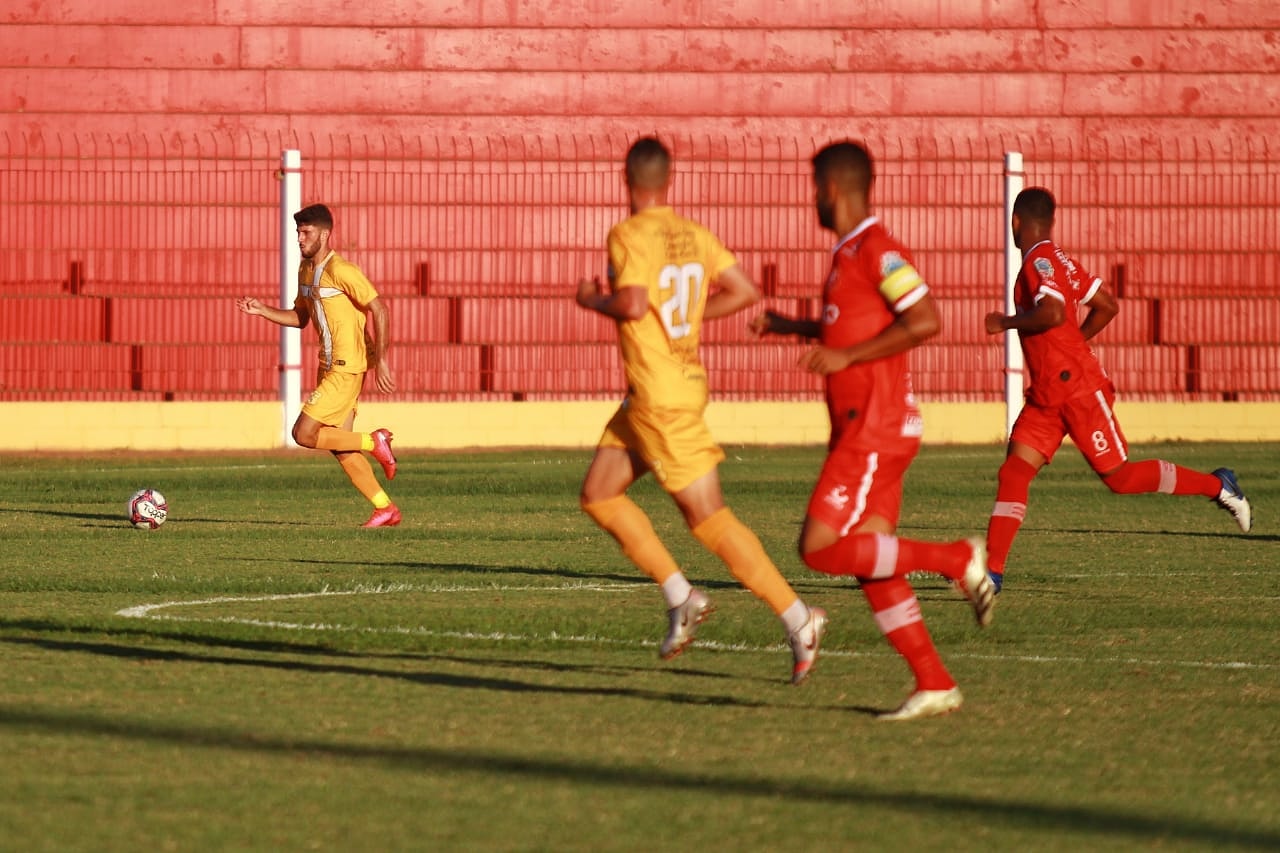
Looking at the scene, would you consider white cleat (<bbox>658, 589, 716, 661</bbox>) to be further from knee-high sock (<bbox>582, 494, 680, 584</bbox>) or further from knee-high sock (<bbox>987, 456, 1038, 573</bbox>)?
knee-high sock (<bbox>987, 456, 1038, 573</bbox>)

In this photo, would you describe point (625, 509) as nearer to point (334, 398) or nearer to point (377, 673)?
point (377, 673)

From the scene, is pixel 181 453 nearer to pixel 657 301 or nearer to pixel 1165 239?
pixel 1165 239

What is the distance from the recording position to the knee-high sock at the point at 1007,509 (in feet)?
30.2

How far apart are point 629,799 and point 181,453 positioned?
1620 centimetres

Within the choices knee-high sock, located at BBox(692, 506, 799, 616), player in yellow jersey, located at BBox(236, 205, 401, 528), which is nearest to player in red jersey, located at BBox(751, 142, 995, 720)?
knee-high sock, located at BBox(692, 506, 799, 616)

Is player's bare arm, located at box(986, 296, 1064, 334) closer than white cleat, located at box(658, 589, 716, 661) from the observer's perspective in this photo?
No

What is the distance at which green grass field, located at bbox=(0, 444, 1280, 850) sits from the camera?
15.8ft

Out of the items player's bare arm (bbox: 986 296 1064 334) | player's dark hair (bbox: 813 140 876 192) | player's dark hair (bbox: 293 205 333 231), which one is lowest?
player's bare arm (bbox: 986 296 1064 334)

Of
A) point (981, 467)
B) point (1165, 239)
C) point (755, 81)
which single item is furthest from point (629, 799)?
point (755, 81)

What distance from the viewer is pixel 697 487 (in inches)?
274

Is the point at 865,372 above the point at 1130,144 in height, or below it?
below

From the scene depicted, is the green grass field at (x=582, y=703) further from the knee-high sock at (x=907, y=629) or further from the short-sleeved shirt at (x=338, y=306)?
the short-sleeved shirt at (x=338, y=306)

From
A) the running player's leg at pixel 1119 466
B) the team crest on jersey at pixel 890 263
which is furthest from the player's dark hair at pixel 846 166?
the running player's leg at pixel 1119 466

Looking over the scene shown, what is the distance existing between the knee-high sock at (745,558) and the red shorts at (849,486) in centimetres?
38
